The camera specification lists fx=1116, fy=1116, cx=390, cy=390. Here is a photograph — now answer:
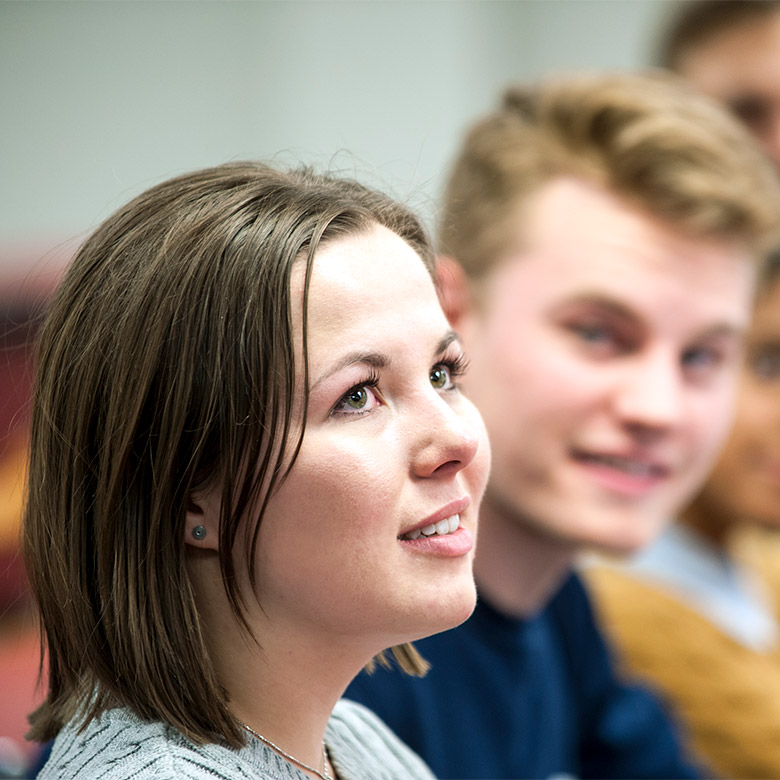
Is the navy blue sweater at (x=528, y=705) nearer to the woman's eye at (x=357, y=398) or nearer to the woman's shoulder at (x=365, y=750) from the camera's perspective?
the woman's shoulder at (x=365, y=750)

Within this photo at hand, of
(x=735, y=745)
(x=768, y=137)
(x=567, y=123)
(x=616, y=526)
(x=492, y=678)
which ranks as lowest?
(x=735, y=745)

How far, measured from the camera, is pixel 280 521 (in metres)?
0.59

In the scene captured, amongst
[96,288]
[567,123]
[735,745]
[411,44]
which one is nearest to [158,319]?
[96,288]

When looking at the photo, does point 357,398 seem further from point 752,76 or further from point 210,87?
point 210,87

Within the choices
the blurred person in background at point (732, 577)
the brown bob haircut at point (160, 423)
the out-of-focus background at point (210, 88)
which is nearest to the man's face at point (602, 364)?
the blurred person in background at point (732, 577)

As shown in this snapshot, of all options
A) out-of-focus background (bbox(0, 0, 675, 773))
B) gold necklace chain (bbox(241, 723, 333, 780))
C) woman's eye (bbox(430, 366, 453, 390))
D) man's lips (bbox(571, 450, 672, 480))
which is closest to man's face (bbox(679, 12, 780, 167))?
out-of-focus background (bbox(0, 0, 675, 773))

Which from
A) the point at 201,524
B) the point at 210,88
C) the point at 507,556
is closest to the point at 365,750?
the point at 201,524

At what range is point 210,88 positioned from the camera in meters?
2.69

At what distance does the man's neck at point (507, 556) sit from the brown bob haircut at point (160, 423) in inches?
22.3

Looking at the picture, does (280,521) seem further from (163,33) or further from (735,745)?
(163,33)

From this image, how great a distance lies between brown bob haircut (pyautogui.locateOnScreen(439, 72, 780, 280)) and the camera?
3.59 feet

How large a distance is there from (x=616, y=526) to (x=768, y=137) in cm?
107

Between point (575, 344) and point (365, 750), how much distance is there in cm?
48

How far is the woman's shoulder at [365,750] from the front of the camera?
72 cm
